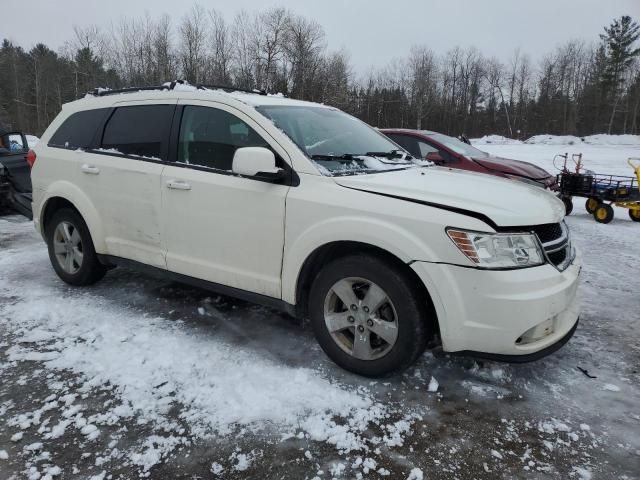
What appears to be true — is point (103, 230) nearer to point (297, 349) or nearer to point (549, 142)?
point (297, 349)

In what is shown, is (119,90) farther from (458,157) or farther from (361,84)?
(361,84)

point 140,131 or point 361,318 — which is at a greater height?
point 140,131

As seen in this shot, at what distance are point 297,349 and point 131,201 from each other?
6.42ft

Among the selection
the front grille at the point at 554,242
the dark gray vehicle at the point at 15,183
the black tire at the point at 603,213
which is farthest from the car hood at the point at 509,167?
the dark gray vehicle at the point at 15,183

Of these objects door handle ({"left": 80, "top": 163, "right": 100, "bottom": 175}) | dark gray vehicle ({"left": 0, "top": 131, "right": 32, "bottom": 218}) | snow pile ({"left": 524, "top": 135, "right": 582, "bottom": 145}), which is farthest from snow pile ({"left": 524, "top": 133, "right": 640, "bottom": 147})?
door handle ({"left": 80, "top": 163, "right": 100, "bottom": 175})

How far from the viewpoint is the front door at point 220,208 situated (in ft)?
11.0

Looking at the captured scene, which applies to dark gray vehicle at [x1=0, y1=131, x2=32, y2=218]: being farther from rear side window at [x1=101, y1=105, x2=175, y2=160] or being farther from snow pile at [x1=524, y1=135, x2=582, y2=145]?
snow pile at [x1=524, y1=135, x2=582, y2=145]

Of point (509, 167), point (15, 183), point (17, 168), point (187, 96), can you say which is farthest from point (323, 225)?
point (17, 168)

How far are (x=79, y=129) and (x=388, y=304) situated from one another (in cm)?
361

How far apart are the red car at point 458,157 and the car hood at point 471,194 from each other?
4.67 meters

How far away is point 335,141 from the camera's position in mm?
3781

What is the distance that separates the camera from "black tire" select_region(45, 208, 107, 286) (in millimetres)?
4566

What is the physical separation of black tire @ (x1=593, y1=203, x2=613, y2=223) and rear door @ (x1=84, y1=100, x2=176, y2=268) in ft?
28.3

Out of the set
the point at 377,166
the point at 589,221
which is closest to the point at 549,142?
the point at 589,221
